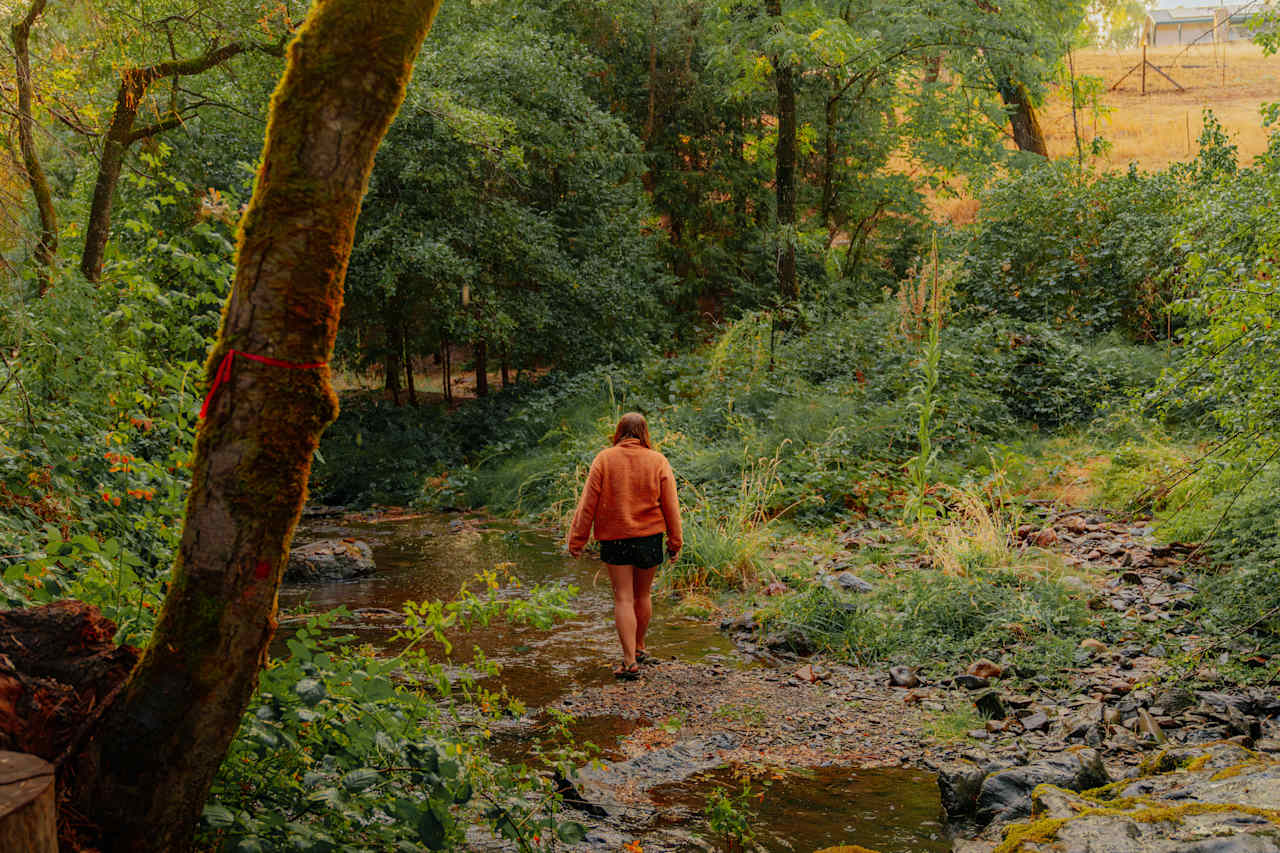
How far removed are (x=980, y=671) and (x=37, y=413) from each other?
19.5ft

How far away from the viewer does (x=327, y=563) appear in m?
10.5

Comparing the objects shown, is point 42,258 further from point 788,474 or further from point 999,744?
point 788,474

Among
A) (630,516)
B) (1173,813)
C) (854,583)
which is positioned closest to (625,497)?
(630,516)

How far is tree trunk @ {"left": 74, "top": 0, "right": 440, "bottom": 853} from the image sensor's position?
103 inches

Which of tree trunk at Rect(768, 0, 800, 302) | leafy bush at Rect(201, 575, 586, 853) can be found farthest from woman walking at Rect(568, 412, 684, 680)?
tree trunk at Rect(768, 0, 800, 302)

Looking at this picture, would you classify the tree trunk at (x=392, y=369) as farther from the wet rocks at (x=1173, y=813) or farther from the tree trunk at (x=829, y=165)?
the wet rocks at (x=1173, y=813)

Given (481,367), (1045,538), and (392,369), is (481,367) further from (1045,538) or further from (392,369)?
(1045,538)

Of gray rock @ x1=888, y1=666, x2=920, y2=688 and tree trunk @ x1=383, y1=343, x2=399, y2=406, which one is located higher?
tree trunk @ x1=383, y1=343, x2=399, y2=406

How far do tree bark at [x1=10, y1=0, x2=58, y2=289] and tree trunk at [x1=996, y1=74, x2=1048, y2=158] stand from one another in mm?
17366

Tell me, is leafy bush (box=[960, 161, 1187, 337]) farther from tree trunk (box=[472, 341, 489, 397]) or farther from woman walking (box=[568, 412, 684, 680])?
tree trunk (box=[472, 341, 489, 397])

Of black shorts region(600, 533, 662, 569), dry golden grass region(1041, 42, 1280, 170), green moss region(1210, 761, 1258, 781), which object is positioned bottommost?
green moss region(1210, 761, 1258, 781)

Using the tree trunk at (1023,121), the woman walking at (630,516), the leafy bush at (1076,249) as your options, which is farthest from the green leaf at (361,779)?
the tree trunk at (1023,121)

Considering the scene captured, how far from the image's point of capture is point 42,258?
6332mm

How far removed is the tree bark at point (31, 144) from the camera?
5.95m
